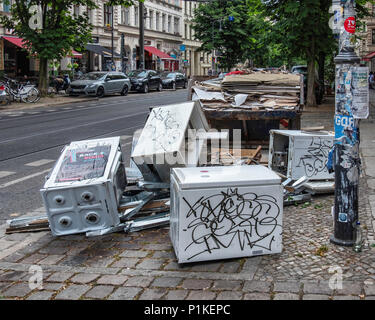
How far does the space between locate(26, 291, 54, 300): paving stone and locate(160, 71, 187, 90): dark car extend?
126ft

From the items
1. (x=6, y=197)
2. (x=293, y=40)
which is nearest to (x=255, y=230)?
(x=6, y=197)

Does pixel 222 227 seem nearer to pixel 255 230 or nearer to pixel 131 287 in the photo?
pixel 255 230

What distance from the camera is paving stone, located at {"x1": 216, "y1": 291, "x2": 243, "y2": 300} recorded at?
3873 millimetres

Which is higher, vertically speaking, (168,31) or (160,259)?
(168,31)

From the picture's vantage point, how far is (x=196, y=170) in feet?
16.4

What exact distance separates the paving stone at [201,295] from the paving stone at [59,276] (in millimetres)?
1119

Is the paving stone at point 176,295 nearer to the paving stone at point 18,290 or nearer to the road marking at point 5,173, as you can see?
the paving stone at point 18,290

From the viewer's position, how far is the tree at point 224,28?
56.4 metres

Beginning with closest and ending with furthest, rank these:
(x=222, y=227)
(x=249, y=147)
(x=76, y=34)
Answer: (x=222, y=227) < (x=249, y=147) < (x=76, y=34)

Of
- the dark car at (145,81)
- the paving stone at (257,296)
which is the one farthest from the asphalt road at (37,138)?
the dark car at (145,81)

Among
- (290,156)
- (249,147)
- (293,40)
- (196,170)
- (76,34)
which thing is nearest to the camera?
(196,170)

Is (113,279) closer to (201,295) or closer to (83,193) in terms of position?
(201,295)

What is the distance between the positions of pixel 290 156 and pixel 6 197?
157 inches

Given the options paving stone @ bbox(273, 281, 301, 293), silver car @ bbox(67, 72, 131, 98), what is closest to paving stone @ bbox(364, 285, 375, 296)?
paving stone @ bbox(273, 281, 301, 293)
